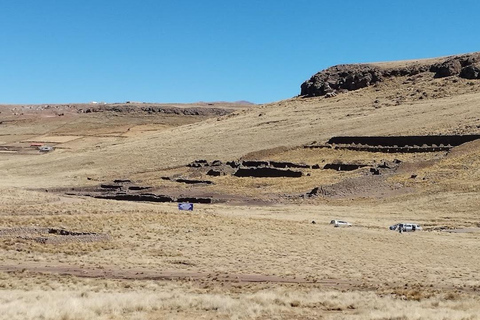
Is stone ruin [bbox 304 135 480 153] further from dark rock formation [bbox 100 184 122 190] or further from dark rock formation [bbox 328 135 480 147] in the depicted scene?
dark rock formation [bbox 100 184 122 190]

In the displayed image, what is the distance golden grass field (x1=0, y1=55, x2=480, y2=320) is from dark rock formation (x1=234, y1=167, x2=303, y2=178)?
122 cm

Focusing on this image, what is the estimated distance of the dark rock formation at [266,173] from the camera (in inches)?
2135

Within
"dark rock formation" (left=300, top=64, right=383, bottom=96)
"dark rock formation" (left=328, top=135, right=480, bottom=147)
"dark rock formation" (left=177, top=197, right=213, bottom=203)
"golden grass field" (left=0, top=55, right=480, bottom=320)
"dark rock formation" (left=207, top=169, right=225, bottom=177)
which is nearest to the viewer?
"golden grass field" (left=0, top=55, right=480, bottom=320)

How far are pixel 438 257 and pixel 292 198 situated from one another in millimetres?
21195

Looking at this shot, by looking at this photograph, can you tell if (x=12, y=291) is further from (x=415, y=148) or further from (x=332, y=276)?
(x=415, y=148)

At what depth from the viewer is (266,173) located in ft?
183

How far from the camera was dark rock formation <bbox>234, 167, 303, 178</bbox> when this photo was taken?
54219mm

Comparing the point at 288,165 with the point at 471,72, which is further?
the point at 471,72

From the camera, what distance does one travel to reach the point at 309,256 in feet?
79.0

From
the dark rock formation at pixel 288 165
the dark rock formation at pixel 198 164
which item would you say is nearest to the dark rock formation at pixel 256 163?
the dark rock formation at pixel 288 165

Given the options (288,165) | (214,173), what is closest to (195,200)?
(214,173)

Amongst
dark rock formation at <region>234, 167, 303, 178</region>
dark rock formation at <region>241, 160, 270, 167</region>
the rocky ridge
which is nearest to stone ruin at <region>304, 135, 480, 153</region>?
dark rock formation at <region>241, 160, 270, 167</region>

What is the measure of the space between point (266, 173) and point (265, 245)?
97.3 feet

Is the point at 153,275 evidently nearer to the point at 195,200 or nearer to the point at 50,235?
the point at 50,235
